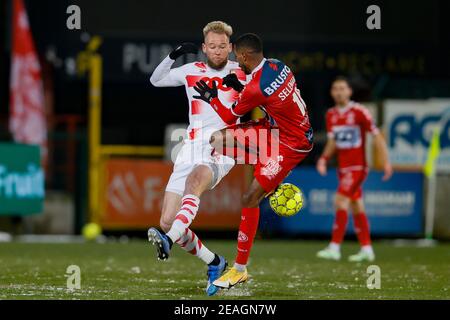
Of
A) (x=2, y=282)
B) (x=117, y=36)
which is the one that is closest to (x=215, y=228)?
(x=117, y=36)

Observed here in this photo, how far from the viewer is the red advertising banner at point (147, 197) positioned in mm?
17094

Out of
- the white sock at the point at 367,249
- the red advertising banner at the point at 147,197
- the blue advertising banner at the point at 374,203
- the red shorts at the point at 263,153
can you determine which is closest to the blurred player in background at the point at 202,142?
the red shorts at the point at 263,153

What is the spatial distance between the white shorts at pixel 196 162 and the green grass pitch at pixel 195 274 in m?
0.83

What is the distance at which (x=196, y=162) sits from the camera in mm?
8703

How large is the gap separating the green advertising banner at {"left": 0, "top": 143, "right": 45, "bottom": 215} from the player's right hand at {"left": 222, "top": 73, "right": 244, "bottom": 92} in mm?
8182

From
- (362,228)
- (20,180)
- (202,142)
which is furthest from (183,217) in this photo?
(20,180)

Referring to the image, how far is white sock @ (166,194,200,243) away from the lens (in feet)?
26.5

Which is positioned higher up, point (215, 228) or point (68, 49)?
point (68, 49)

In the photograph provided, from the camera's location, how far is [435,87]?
709 inches

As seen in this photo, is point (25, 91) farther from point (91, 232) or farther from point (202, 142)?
point (202, 142)

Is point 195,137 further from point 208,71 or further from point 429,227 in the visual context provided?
point 429,227

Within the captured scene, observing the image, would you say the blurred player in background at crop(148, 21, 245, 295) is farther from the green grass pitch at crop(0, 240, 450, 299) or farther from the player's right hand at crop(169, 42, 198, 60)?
the green grass pitch at crop(0, 240, 450, 299)

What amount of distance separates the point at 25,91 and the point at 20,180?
2.20 m

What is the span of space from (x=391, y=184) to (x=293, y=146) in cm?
850
